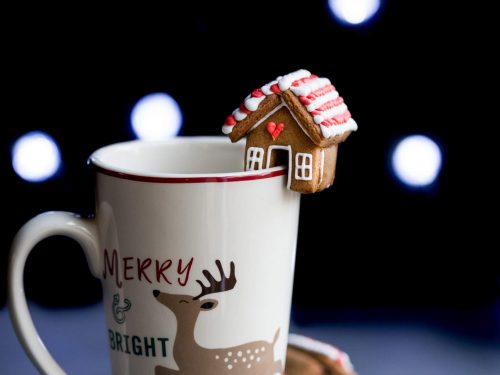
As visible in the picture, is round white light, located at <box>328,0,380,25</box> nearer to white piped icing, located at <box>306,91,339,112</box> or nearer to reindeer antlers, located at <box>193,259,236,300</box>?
white piped icing, located at <box>306,91,339,112</box>

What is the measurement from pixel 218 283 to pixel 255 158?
100 mm

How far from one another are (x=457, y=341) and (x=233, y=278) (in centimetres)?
35

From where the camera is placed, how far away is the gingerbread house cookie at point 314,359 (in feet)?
2.47

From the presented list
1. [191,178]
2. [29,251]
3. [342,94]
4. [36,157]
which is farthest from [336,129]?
[36,157]

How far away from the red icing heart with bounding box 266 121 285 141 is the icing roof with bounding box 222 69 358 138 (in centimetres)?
2

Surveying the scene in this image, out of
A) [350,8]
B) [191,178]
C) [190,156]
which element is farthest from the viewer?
[350,8]

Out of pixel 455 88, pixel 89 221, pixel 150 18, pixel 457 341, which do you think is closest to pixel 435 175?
pixel 455 88

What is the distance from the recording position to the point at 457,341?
34.5 inches

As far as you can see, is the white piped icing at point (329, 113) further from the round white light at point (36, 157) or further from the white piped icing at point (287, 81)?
the round white light at point (36, 157)

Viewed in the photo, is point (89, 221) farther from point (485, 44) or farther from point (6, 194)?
point (485, 44)

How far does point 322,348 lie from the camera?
0.82 metres

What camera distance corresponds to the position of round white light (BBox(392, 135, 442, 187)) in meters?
1.01

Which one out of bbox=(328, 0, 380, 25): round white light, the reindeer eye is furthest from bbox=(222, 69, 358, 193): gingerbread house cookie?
bbox=(328, 0, 380, 25): round white light

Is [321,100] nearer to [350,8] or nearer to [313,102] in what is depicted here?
[313,102]
